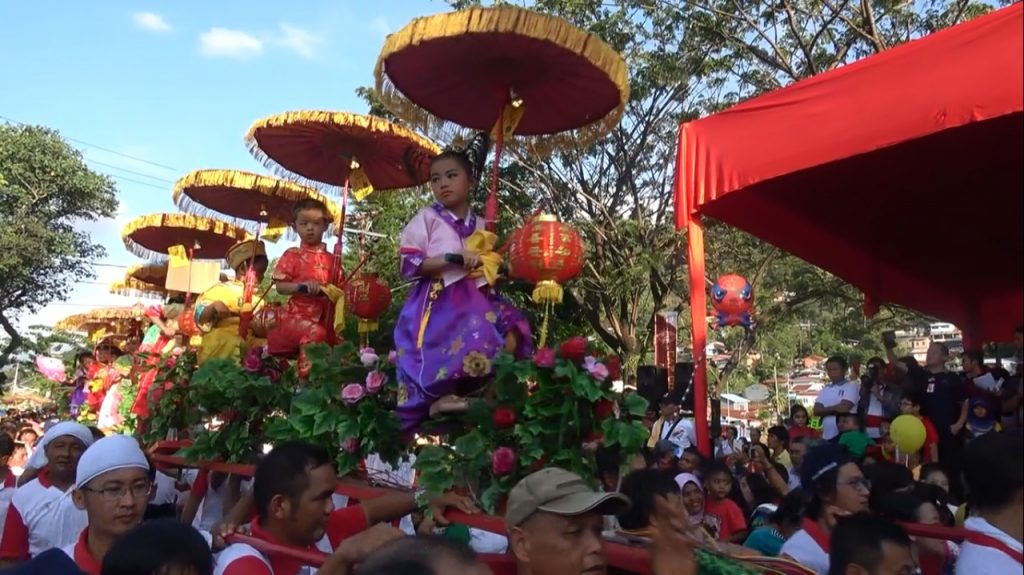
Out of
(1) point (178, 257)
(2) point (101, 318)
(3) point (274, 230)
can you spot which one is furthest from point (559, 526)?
(2) point (101, 318)

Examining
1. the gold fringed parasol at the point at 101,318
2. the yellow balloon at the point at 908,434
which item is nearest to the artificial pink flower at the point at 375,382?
the yellow balloon at the point at 908,434

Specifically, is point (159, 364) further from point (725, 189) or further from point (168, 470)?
point (725, 189)

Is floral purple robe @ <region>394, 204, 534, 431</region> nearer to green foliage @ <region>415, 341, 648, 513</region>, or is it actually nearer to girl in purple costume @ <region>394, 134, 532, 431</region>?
girl in purple costume @ <region>394, 134, 532, 431</region>

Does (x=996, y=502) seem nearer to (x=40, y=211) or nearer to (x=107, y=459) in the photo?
(x=107, y=459)

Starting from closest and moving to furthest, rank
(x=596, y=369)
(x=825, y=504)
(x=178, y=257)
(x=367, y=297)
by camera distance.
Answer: (x=596, y=369), (x=825, y=504), (x=367, y=297), (x=178, y=257)

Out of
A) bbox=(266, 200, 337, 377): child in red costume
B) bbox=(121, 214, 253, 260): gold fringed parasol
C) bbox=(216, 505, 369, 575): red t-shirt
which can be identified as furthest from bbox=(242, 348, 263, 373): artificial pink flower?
bbox=(121, 214, 253, 260): gold fringed parasol

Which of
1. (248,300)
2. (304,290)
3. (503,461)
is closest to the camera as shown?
(503,461)

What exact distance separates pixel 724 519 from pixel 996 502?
2.84m

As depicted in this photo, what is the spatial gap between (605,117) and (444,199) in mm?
1022

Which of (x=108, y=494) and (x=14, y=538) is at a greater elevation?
(x=108, y=494)

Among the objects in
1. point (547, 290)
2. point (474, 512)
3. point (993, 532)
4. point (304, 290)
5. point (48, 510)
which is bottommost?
point (48, 510)

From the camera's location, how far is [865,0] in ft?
34.4

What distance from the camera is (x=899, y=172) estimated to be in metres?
3.29

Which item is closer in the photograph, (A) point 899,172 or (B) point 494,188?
(A) point 899,172
